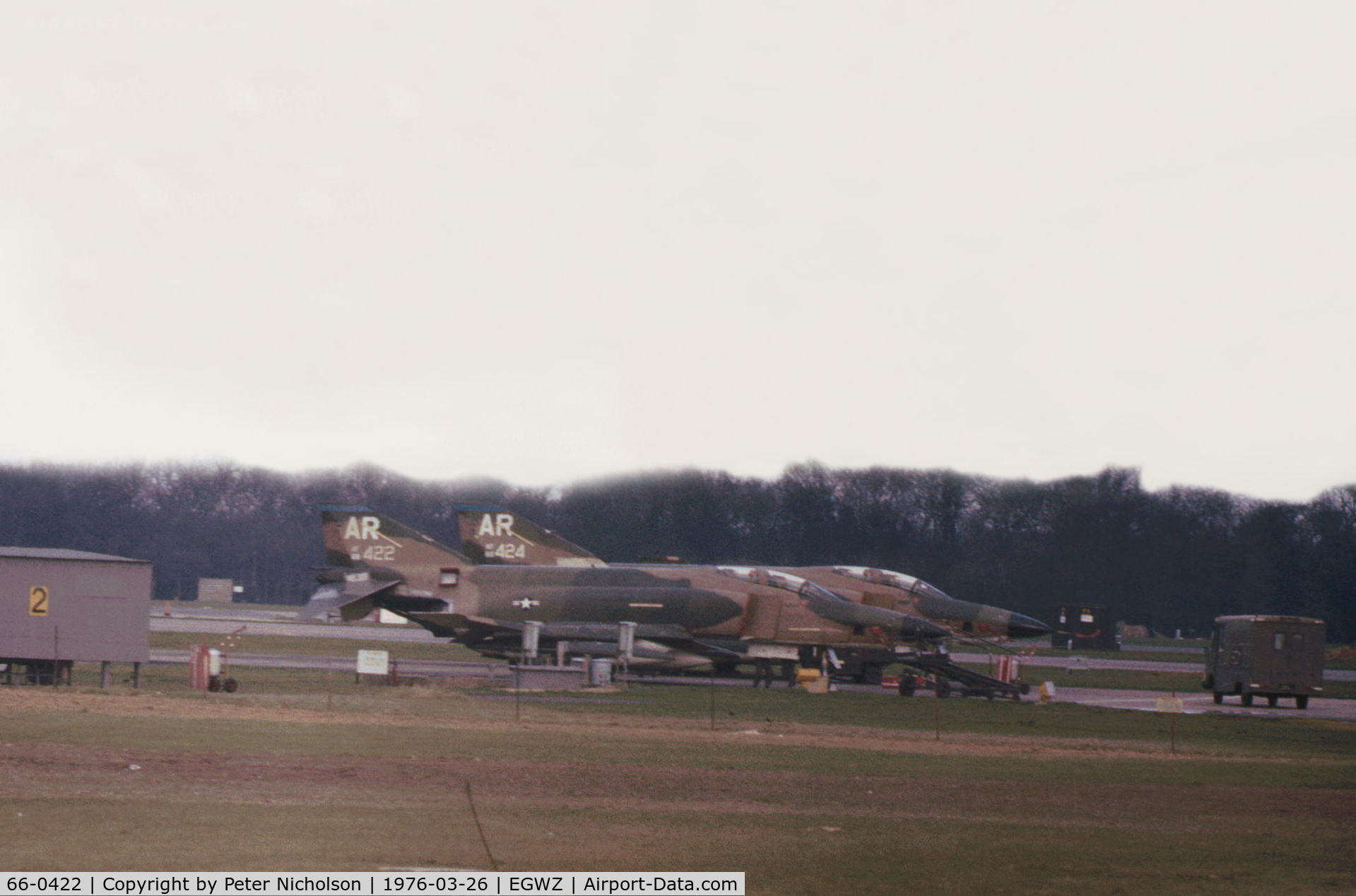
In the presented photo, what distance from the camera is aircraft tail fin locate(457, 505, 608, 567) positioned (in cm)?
4600

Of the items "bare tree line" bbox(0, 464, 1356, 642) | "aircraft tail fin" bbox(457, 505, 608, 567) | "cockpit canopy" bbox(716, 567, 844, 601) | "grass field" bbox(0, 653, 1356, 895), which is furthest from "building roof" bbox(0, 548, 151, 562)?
"bare tree line" bbox(0, 464, 1356, 642)

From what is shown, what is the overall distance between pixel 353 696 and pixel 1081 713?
18.2 meters

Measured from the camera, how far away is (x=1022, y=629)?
4112cm

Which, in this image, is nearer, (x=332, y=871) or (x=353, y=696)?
(x=332, y=871)

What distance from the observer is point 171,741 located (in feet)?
64.2

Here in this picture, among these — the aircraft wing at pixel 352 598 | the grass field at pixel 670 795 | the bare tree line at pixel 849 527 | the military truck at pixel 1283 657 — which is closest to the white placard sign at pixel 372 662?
the grass field at pixel 670 795

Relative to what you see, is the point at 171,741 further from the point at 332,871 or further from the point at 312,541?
the point at 312,541

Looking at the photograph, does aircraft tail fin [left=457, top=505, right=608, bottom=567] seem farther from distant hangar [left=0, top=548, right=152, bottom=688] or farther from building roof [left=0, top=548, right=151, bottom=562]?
distant hangar [left=0, top=548, right=152, bottom=688]

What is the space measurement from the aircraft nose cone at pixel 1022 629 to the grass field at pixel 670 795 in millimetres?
11912

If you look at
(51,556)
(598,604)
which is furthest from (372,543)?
(51,556)

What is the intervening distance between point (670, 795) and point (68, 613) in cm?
1995

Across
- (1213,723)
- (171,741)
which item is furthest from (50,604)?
(1213,723)

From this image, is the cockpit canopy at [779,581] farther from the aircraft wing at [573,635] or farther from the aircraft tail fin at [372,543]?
the aircraft tail fin at [372,543]

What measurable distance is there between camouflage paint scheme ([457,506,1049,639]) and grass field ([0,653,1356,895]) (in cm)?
1203
